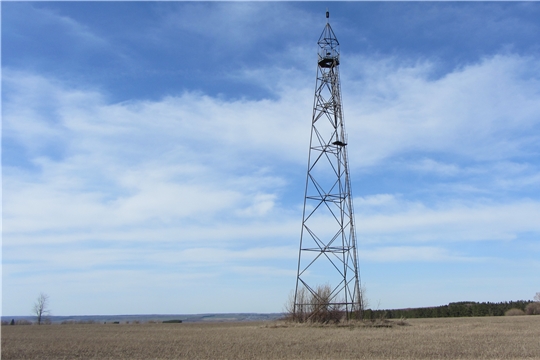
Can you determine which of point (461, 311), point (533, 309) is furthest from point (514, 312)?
point (461, 311)

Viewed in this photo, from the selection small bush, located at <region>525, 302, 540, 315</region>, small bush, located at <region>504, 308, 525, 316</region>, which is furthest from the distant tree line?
small bush, located at <region>525, 302, 540, 315</region>

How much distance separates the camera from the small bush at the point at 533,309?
8306 cm

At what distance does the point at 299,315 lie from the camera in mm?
37719

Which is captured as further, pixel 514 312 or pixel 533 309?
pixel 533 309

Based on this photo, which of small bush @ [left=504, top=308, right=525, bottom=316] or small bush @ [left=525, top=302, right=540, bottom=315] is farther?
small bush @ [left=525, top=302, right=540, bottom=315]

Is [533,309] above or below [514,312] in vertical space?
above

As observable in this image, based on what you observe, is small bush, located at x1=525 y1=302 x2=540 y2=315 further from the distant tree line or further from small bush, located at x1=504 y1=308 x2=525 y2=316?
the distant tree line

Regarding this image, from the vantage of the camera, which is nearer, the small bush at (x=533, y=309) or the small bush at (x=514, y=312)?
the small bush at (x=514, y=312)

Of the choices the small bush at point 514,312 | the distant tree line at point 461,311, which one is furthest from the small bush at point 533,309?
the distant tree line at point 461,311

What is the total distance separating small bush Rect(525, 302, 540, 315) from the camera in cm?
8306

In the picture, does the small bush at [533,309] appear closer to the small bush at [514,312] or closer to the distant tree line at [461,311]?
the small bush at [514,312]

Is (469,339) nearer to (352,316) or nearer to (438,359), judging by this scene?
(438,359)

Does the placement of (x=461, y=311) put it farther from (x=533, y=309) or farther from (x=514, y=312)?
(x=533, y=309)

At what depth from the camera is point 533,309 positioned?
84188 mm
